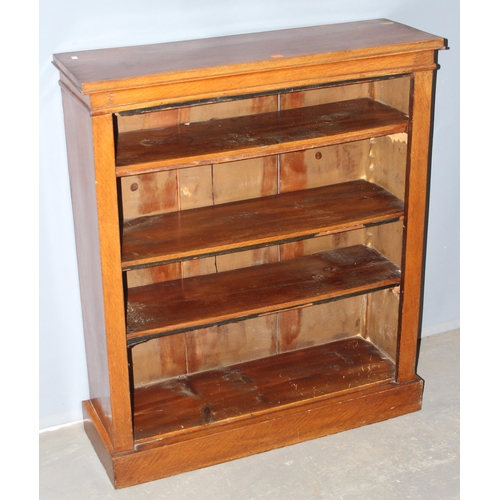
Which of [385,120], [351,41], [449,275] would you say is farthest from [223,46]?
[449,275]

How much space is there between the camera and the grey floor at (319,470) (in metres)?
2.95

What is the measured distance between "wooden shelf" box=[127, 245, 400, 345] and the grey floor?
21.8 inches

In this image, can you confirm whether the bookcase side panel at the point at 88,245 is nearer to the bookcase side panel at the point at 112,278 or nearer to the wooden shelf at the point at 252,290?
the bookcase side panel at the point at 112,278

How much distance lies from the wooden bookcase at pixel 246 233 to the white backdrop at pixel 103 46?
79mm

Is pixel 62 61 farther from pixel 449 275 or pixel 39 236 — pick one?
pixel 449 275

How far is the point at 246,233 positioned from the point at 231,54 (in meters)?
0.60

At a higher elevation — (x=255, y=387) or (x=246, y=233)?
(x=246, y=233)

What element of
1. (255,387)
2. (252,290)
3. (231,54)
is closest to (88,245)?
(252,290)

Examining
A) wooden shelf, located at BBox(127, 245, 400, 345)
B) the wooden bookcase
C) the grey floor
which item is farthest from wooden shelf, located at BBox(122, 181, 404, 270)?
the grey floor

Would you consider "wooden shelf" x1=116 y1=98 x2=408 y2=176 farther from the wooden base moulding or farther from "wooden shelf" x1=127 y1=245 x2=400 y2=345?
the wooden base moulding

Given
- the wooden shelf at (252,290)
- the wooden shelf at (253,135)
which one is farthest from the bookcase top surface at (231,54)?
the wooden shelf at (252,290)

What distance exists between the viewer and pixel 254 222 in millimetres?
2975

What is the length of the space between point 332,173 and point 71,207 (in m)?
1.01

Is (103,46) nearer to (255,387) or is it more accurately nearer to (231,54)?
(231,54)
